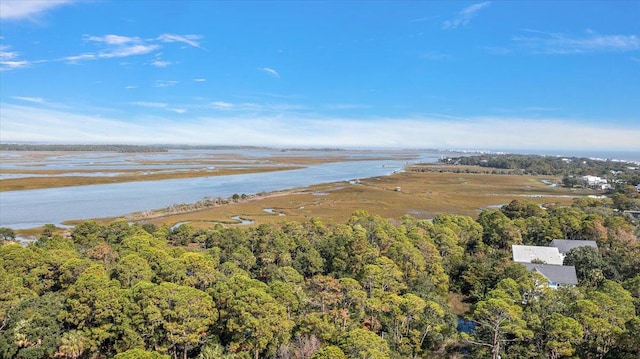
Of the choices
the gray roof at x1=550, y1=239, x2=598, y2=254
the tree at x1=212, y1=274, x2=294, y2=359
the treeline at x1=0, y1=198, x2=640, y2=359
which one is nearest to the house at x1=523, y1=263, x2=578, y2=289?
the treeline at x1=0, y1=198, x2=640, y2=359

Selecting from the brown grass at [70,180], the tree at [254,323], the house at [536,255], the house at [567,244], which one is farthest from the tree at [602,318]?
the brown grass at [70,180]

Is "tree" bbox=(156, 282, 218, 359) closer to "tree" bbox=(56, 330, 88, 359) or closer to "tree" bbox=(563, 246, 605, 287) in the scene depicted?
"tree" bbox=(56, 330, 88, 359)

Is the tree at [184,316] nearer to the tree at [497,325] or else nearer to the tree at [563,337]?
the tree at [497,325]

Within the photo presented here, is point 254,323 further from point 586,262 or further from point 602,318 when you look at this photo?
point 586,262

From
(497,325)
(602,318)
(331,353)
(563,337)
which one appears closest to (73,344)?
(331,353)

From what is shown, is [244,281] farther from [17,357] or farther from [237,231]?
[237,231]
